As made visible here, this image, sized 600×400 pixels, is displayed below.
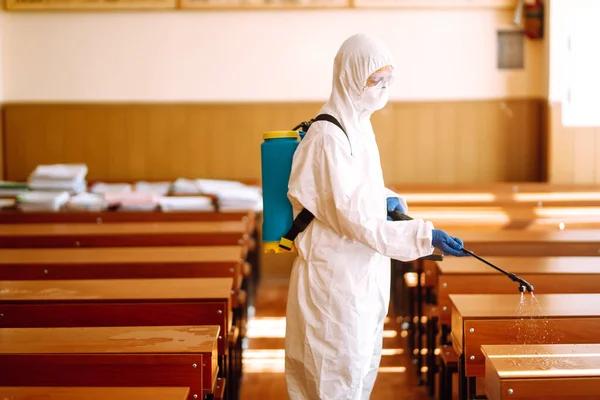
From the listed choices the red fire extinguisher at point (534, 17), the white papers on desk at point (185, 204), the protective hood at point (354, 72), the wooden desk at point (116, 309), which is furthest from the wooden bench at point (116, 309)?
the red fire extinguisher at point (534, 17)

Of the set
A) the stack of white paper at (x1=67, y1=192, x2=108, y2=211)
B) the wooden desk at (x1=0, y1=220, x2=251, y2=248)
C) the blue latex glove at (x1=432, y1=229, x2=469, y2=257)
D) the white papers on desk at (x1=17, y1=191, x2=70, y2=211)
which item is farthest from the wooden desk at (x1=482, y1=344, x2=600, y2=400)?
the white papers on desk at (x1=17, y1=191, x2=70, y2=211)

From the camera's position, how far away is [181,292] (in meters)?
2.86

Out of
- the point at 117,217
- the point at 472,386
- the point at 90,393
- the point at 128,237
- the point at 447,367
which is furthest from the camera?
the point at 117,217

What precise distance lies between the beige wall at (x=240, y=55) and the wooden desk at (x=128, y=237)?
2131 millimetres

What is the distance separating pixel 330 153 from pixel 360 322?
55 cm

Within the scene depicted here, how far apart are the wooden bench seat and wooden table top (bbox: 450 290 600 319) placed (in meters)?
1.07

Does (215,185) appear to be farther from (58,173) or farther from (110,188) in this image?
(58,173)

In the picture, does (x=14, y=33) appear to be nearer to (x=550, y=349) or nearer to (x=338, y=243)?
(x=338, y=243)

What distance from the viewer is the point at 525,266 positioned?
10.5 ft

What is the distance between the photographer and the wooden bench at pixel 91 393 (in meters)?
1.84

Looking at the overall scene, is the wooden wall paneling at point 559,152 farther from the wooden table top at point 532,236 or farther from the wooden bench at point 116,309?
the wooden bench at point 116,309

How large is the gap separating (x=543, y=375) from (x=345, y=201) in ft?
2.48

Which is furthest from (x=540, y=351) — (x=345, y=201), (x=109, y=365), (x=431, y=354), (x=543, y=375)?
(x=431, y=354)

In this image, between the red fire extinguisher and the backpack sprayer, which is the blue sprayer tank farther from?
the red fire extinguisher
